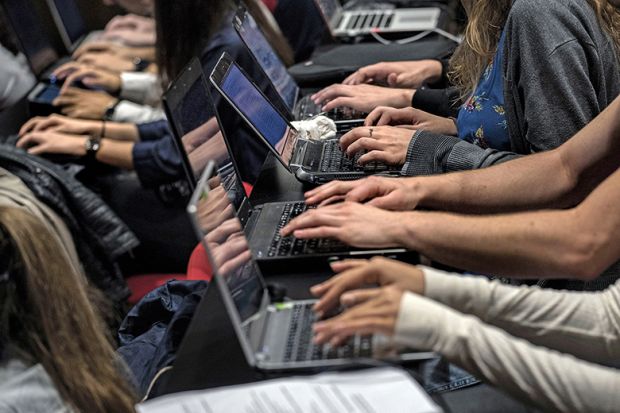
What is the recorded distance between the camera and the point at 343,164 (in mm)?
1919

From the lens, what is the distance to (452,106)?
7.37 ft

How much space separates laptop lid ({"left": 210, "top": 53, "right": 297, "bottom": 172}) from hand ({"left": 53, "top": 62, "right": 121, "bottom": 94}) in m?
1.22

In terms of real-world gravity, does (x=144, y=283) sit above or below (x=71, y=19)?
below

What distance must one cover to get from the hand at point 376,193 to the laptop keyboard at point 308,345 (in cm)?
33

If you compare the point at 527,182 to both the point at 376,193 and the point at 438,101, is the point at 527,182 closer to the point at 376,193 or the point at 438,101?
the point at 376,193

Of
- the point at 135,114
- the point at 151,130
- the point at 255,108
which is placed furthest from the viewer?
the point at 135,114

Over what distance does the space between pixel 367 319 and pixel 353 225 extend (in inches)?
13.0

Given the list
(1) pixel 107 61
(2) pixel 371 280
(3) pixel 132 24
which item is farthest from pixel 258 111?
(3) pixel 132 24

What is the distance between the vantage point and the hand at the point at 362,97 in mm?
2273

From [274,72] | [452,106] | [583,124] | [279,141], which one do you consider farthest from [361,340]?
[274,72]

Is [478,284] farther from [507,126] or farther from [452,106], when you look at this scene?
[452,106]

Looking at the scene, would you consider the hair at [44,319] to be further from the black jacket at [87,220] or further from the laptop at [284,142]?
the black jacket at [87,220]

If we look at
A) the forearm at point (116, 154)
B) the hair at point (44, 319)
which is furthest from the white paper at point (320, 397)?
the forearm at point (116, 154)

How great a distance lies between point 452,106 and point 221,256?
1.12 m
